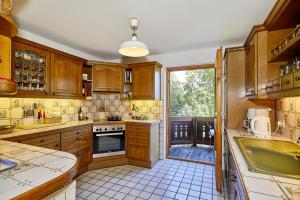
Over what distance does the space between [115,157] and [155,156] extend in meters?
0.79

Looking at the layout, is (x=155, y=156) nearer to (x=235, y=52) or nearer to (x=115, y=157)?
(x=115, y=157)

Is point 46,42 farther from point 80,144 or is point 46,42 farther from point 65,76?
point 80,144

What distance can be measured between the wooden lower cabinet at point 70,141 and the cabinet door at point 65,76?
0.68 metres

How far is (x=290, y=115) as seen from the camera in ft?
5.71

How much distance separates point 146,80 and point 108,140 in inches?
54.1

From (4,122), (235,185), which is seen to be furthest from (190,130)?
(4,122)

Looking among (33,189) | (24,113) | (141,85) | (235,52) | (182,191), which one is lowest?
(182,191)

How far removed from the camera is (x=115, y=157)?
3076 millimetres

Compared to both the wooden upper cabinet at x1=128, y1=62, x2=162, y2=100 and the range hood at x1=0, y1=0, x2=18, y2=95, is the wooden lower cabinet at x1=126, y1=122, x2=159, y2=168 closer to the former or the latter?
the wooden upper cabinet at x1=128, y1=62, x2=162, y2=100

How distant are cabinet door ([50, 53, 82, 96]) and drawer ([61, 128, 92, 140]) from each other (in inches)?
26.0

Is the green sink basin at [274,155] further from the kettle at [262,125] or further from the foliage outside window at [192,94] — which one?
the foliage outside window at [192,94]

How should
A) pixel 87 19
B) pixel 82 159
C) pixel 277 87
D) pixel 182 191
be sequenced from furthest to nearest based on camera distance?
pixel 82 159, pixel 182 191, pixel 87 19, pixel 277 87

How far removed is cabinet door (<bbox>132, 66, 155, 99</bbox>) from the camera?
321 centimetres

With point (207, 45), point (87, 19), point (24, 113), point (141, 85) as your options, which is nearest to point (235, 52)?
point (207, 45)
